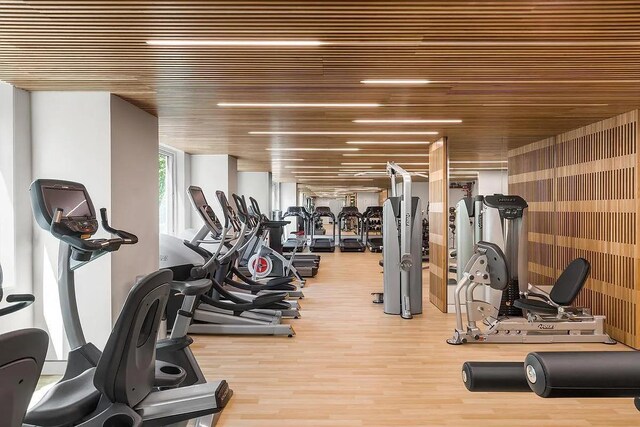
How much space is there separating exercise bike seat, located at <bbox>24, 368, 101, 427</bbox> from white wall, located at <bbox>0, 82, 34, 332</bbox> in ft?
6.71

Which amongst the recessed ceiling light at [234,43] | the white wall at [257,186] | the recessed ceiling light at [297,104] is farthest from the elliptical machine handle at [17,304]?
the white wall at [257,186]

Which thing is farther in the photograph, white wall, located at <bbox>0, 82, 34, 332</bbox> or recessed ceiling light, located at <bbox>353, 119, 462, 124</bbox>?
recessed ceiling light, located at <bbox>353, 119, 462, 124</bbox>

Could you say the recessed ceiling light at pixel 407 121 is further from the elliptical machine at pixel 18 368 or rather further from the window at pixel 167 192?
the elliptical machine at pixel 18 368

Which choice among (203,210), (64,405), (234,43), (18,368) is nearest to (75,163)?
(203,210)

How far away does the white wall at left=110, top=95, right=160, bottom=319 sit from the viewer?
→ 4.16 metres

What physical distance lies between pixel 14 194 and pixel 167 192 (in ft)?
13.7

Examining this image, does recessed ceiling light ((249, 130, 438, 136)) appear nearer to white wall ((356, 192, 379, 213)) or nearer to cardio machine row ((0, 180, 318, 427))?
cardio machine row ((0, 180, 318, 427))

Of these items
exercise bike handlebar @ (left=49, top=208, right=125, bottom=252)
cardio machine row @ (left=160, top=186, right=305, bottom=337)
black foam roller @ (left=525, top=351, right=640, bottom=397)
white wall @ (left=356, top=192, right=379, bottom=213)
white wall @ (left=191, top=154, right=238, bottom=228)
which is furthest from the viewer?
white wall @ (left=356, top=192, right=379, bottom=213)

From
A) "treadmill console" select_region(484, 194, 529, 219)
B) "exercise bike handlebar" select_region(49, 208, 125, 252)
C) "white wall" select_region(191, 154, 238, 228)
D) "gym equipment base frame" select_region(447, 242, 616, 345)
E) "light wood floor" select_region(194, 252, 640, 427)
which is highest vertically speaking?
"white wall" select_region(191, 154, 238, 228)

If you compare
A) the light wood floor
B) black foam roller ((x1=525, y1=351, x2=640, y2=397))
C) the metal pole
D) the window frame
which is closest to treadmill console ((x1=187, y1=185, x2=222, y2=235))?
the light wood floor

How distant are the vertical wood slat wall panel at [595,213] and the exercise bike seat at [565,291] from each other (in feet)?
1.49

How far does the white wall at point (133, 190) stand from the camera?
4156 mm

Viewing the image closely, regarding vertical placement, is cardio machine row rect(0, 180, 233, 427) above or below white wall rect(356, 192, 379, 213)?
below

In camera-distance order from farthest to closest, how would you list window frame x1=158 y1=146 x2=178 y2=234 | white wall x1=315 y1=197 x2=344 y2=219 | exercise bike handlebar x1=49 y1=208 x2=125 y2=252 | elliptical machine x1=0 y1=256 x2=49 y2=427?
white wall x1=315 y1=197 x2=344 y2=219, window frame x1=158 y1=146 x2=178 y2=234, exercise bike handlebar x1=49 y1=208 x2=125 y2=252, elliptical machine x1=0 y1=256 x2=49 y2=427
